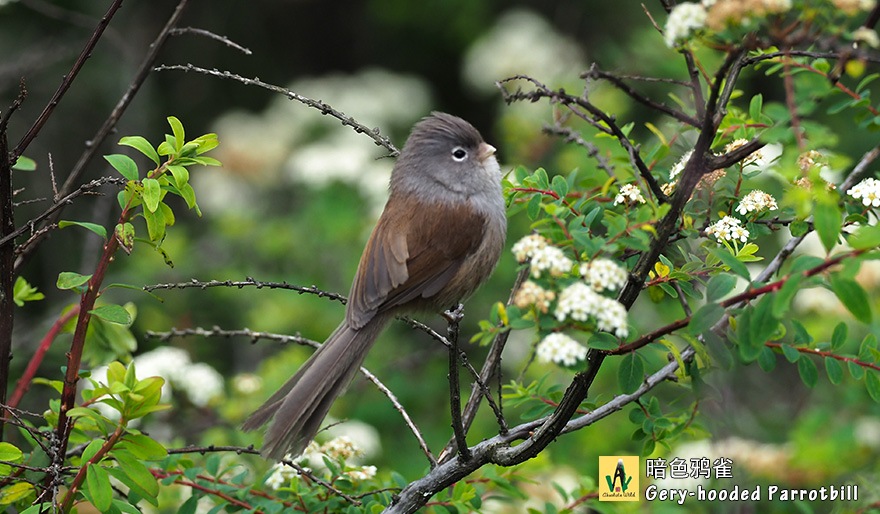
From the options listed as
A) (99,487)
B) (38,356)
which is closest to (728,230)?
(99,487)

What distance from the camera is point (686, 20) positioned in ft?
5.28

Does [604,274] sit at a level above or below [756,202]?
below

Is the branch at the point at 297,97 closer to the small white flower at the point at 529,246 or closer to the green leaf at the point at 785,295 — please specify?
the small white flower at the point at 529,246

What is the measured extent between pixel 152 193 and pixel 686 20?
1.38 m

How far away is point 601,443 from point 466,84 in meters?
4.99

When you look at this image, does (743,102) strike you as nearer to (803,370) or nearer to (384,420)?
(384,420)

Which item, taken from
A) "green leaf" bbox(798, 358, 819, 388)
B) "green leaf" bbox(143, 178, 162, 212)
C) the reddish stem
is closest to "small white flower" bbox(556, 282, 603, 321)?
"green leaf" bbox(798, 358, 819, 388)

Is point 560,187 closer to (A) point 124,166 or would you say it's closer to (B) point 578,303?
(B) point 578,303

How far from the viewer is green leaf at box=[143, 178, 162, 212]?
2074 mm

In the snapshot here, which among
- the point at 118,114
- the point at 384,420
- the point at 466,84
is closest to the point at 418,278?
the point at 118,114

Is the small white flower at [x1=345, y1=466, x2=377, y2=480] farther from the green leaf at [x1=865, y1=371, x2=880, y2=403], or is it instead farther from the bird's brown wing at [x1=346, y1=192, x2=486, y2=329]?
the green leaf at [x1=865, y1=371, x2=880, y2=403]

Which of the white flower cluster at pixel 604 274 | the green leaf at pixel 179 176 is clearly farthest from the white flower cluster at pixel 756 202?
the green leaf at pixel 179 176

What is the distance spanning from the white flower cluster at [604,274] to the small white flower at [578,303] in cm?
3

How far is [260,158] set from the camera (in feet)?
25.3
